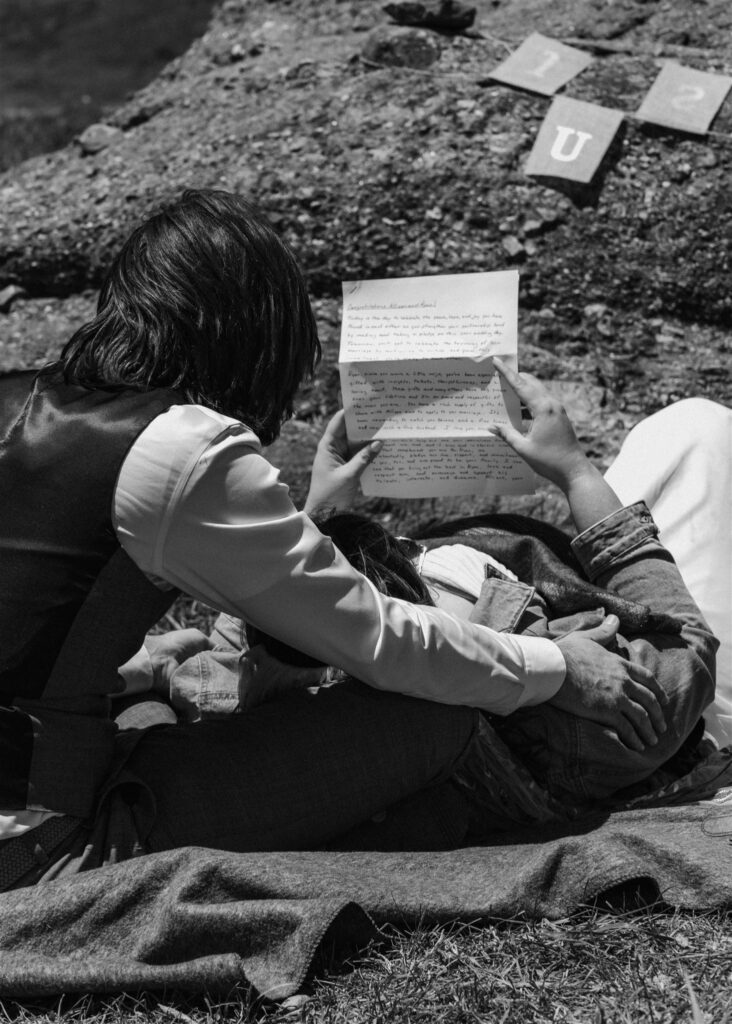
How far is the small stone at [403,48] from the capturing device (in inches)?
192

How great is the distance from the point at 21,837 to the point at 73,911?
172 millimetres

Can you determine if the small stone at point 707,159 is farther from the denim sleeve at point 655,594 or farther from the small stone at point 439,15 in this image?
the denim sleeve at point 655,594

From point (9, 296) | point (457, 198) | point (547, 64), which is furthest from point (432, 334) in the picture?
point (9, 296)

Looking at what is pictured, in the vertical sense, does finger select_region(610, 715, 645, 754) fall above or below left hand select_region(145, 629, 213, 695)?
above

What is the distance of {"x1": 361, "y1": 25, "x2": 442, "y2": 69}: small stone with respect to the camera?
4875 millimetres

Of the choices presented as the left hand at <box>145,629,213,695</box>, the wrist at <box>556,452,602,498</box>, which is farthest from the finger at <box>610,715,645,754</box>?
the left hand at <box>145,629,213,695</box>

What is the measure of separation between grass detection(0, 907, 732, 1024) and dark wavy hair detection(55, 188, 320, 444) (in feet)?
2.94

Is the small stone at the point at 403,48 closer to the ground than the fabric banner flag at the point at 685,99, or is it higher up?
closer to the ground

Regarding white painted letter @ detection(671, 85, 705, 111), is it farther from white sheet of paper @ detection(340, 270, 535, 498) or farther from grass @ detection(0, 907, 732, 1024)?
grass @ detection(0, 907, 732, 1024)

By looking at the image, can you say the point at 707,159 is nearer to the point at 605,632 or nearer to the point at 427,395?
the point at 427,395

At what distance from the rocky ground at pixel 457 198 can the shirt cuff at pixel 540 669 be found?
161cm

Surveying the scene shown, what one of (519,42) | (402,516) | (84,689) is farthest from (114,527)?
(519,42)

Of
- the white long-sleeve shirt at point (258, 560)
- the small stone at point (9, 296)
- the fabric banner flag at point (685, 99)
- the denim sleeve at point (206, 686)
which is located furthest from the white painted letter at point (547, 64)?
the white long-sleeve shirt at point (258, 560)

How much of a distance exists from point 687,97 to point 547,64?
1.73 ft
